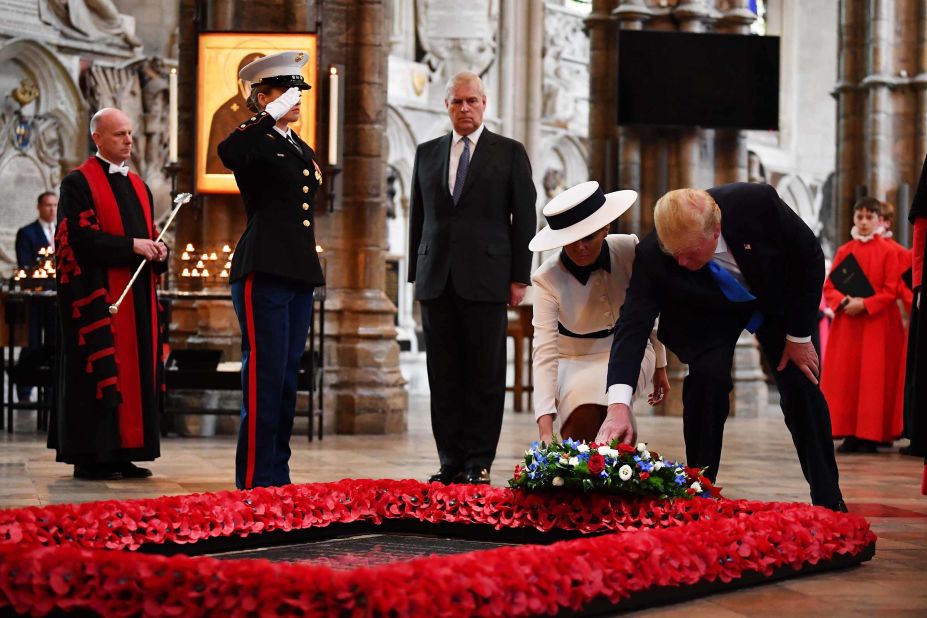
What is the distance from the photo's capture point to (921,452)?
18.6 feet

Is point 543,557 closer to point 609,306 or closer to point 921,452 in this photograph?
point 609,306

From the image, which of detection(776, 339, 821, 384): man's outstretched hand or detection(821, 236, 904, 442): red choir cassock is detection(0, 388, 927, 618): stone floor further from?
detection(776, 339, 821, 384): man's outstretched hand

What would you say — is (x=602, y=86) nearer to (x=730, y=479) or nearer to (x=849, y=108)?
(x=849, y=108)

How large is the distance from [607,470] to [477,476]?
1985 millimetres

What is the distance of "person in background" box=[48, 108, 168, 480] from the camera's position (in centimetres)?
692

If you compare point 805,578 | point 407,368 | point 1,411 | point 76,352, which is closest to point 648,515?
point 805,578

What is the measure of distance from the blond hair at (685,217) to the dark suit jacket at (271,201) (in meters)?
1.65

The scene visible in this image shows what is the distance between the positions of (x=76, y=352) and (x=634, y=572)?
408cm

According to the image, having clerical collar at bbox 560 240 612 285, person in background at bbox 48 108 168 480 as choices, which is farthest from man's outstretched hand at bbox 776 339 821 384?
person in background at bbox 48 108 168 480

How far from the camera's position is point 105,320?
22.8 feet

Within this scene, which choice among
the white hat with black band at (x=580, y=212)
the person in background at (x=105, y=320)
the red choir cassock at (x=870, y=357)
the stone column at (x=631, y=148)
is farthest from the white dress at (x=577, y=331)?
the stone column at (x=631, y=148)

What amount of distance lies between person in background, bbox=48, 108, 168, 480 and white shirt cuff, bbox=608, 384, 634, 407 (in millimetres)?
2974

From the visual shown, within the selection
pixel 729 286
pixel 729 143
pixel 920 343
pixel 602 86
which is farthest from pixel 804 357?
pixel 602 86

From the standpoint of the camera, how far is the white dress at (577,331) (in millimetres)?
5312
